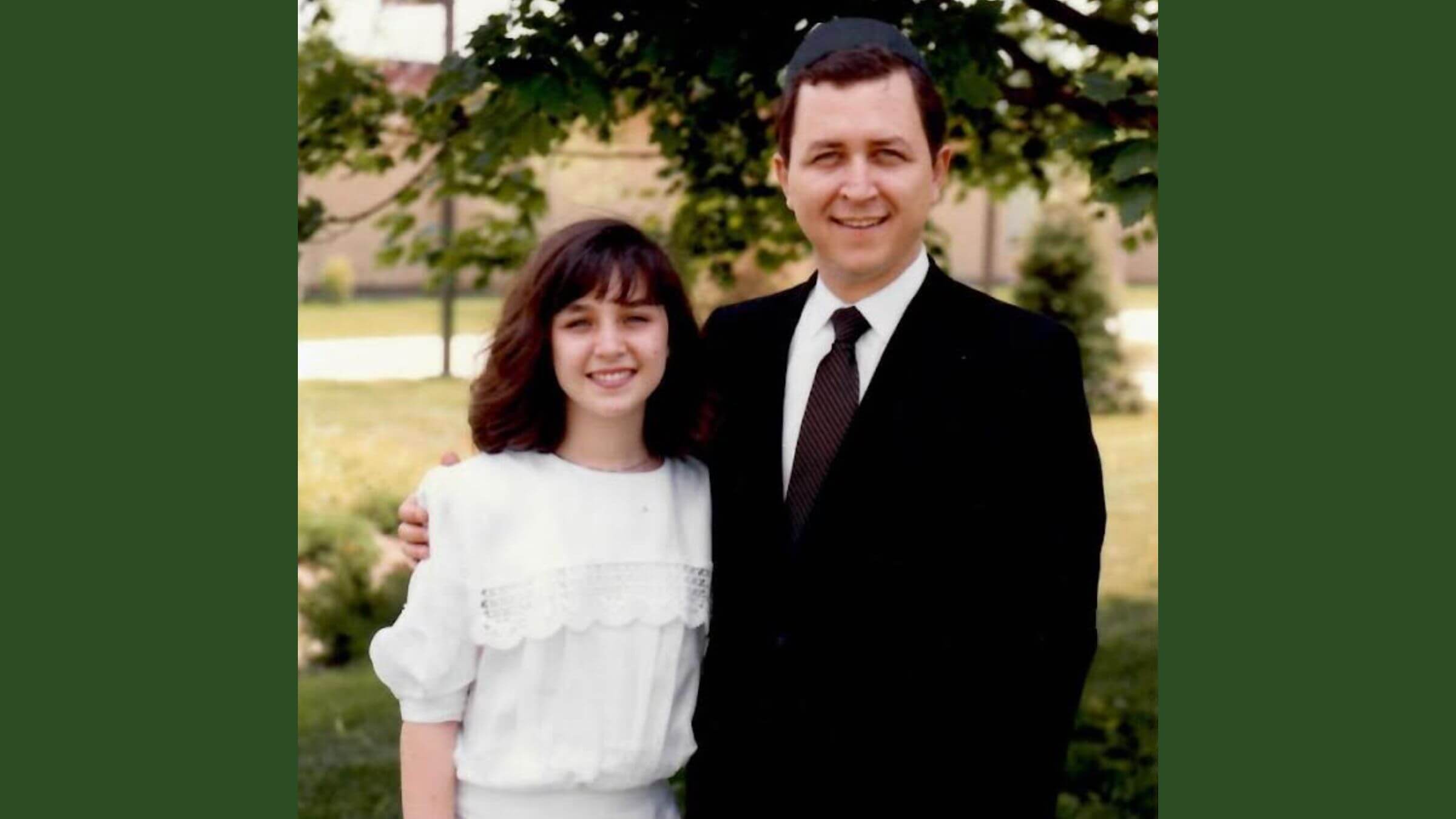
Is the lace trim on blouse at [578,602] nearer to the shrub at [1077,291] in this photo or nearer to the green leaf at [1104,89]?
the green leaf at [1104,89]

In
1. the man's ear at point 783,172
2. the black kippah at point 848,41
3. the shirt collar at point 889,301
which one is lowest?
the shirt collar at point 889,301

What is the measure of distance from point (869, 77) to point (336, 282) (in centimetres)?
1218

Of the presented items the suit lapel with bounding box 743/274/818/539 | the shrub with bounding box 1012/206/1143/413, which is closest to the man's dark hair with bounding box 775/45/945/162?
the suit lapel with bounding box 743/274/818/539

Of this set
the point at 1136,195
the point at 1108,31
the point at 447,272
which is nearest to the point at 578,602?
the point at 1136,195

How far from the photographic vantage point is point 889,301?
7.93 feet

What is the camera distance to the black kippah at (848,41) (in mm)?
2428

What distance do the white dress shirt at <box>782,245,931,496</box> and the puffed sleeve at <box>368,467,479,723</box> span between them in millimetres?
534

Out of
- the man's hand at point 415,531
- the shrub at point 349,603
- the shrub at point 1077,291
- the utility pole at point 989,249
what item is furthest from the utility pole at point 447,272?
the utility pole at point 989,249

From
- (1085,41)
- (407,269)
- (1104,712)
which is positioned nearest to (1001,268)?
(407,269)

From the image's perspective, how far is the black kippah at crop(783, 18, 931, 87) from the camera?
7.97 feet

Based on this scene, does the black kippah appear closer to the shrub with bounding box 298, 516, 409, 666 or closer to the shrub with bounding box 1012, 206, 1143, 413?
the shrub with bounding box 298, 516, 409, 666

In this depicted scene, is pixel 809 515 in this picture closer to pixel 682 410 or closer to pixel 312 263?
pixel 682 410

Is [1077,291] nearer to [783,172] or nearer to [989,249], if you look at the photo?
[989,249]

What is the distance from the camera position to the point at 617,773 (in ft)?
7.60
